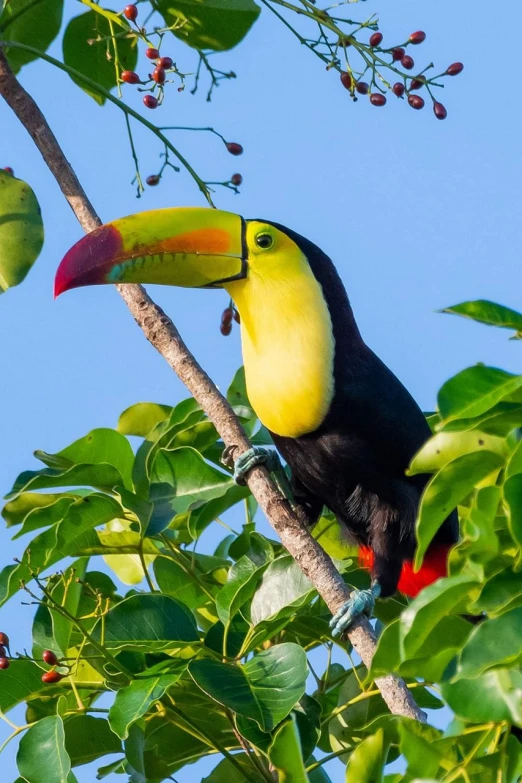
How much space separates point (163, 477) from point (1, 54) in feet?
4.51

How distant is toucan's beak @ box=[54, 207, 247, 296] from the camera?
3.43m

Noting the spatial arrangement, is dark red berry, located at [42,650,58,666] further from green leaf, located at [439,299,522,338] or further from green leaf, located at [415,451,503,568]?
green leaf, located at [439,299,522,338]

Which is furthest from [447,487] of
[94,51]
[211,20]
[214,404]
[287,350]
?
[94,51]

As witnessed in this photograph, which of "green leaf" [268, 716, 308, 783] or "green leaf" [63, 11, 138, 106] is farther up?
"green leaf" [63, 11, 138, 106]

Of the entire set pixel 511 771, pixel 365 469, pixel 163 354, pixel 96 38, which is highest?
pixel 96 38

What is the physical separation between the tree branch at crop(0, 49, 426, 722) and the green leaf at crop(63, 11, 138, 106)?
339mm

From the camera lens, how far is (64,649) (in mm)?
2674

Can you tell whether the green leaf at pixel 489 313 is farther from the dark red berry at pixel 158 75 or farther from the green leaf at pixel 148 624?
the dark red berry at pixel 158 75

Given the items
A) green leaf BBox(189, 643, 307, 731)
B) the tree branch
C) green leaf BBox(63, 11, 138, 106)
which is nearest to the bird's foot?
the tree branch

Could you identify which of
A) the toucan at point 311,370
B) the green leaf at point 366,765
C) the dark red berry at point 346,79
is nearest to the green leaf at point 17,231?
the toucan at point 311,370

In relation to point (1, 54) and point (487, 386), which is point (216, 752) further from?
point (1, 54)

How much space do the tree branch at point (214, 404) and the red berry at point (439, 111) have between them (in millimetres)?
1076

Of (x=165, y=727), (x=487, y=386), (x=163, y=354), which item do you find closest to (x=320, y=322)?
(x=163, y=354)

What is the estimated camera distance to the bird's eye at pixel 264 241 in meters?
3.84
